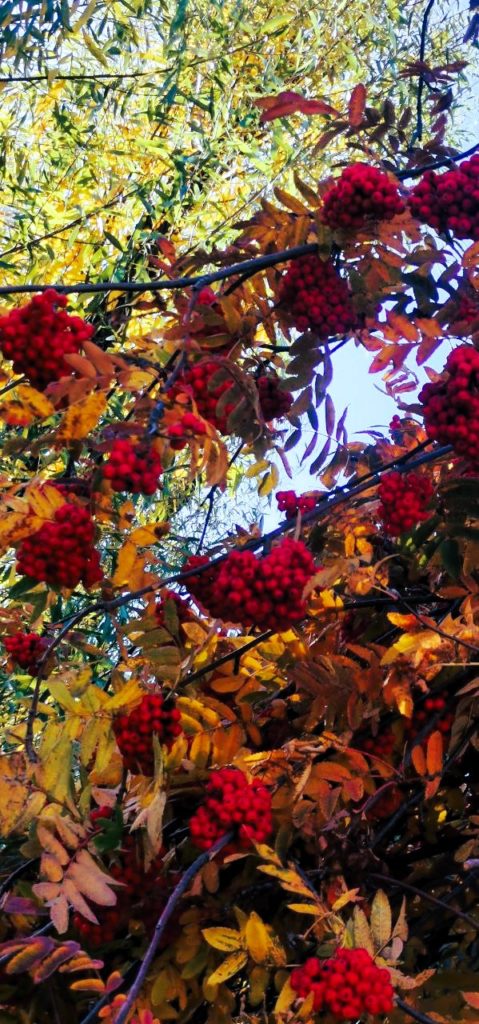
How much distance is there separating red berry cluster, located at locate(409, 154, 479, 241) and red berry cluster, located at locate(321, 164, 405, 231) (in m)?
0.05

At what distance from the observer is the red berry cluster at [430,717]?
4.77 feet

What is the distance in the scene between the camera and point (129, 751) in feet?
4.35

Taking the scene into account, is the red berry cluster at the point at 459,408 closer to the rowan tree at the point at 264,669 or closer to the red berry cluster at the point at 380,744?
the rowan tree at the point at 264,669

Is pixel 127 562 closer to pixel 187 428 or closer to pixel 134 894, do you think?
pixel 187 428

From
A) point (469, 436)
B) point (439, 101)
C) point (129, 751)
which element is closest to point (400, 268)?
point (469, 436)

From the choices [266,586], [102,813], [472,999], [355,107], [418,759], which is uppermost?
[355,107]

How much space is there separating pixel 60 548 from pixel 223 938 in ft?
1.53

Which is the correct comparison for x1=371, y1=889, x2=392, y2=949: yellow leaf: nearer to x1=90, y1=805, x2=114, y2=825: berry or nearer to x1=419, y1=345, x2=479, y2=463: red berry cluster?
x1=90, y1=805, x2=114, y2=825: berry

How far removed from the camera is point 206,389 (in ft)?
4.56

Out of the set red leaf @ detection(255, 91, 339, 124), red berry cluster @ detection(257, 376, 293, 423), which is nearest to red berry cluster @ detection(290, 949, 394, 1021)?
red berry cluster @ detection(257, 376, 293, 423)

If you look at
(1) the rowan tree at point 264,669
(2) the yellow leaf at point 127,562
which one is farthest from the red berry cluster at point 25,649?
(2) the yellow leaf at point 127,562

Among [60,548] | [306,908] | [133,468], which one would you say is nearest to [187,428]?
[133,468]

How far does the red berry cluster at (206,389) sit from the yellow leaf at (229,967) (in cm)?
60

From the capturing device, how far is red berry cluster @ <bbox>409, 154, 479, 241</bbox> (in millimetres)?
1406
